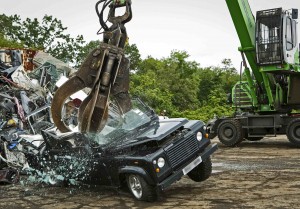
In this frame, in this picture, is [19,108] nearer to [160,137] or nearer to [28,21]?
[160,137]

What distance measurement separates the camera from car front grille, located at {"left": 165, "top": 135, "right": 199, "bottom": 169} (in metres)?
6.96

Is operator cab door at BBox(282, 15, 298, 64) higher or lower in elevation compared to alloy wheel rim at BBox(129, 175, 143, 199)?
higher

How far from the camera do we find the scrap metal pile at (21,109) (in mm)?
9646

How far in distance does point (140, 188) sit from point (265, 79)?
946 cm

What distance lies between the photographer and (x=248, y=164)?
1102 cm

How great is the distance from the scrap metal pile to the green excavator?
6.08 m

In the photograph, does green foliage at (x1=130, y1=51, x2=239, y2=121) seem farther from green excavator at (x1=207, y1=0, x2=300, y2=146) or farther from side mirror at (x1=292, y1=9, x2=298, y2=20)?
side mirror at (x1=292, y1=9, x2=298, y2=20)

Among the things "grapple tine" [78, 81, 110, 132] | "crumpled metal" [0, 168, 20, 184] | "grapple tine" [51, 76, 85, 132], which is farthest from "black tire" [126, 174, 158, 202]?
"crumpled metal" [0, 168, 20, 184]

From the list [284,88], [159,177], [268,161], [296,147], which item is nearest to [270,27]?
[284,88]

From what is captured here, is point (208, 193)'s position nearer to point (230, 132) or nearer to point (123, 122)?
point (123, 122)

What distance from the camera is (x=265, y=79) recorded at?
50.3 ft

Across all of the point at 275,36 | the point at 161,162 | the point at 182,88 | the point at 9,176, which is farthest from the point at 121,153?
the point at 182,88

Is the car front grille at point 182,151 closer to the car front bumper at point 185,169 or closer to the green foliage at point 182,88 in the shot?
the car front bumper at point 185,169

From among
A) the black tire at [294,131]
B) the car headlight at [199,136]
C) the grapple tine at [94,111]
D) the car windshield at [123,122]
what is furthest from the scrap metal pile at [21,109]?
the black tire at [294,131]
